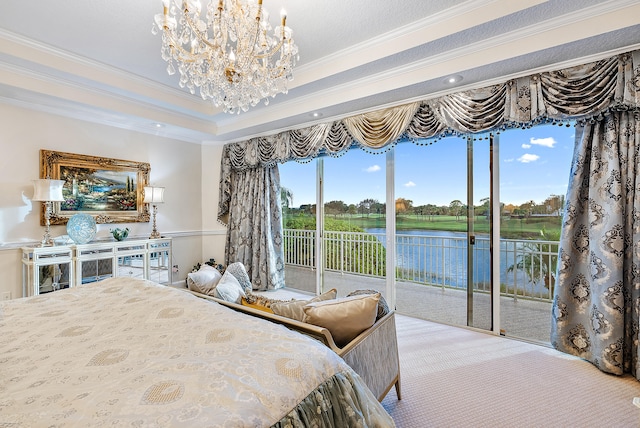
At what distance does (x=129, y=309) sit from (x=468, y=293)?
3.08 meters

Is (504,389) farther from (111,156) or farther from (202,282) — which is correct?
(111,156)

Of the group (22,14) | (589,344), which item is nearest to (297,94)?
(22,14)

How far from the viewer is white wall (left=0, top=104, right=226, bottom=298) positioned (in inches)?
124

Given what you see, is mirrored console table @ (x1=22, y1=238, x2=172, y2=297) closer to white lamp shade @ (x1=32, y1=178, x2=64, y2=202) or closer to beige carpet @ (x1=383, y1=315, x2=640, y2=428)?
white lamp shade @ (x1=32, y1=178, x2=64, y2=202)

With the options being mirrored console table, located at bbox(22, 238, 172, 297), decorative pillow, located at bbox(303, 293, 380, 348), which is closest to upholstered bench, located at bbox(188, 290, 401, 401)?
decorative pillow, located at bbox(303, 293, 380, 348)

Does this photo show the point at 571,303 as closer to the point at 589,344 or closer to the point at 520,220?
the point at 589,344

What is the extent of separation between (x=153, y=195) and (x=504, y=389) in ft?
14.3

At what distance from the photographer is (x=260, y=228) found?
179 inches

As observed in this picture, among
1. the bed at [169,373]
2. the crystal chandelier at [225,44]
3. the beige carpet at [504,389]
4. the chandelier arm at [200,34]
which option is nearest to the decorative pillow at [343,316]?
the bed at [169,373]

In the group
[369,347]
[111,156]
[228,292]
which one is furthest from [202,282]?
[111,156]

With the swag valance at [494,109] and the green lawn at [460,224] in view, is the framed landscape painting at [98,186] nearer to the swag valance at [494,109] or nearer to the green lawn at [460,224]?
the swag valance at [494,109]

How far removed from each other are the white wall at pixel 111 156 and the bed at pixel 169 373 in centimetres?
241

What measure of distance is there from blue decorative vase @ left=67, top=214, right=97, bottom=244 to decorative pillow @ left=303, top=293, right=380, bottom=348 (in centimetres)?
322

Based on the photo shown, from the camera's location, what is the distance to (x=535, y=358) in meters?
2.48
